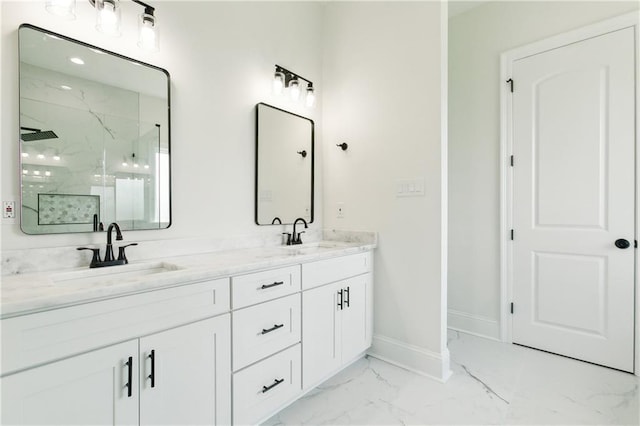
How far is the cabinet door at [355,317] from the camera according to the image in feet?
7.04

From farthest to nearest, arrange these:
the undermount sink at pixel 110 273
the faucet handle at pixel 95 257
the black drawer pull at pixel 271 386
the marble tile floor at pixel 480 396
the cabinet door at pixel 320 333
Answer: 1. the cabinet door at pixel 320 333
2. the marble tile floor at pixel 480 396
3. the black drawer pull at pixel 271 386
4. the faucet handle at pixel 95 257
5. the undermount sink at pixel 110 273

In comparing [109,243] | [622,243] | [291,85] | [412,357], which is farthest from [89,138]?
[622,243]

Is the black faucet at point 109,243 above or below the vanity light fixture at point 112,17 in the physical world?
below

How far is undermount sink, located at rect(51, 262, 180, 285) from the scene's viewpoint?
52.4 inches

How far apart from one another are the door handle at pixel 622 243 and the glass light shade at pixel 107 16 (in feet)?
11.5

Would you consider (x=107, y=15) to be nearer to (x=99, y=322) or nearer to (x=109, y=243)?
(x=109, y=243)

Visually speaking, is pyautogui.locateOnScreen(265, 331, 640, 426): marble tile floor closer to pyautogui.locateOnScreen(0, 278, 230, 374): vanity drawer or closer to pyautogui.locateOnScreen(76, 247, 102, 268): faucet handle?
pyautogui.locateOnScreen(0, 278, 230, 374): vanity drawer

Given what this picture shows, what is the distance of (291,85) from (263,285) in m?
1.66

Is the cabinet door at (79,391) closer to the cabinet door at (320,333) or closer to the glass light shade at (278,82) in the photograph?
the cabinet door at (320,333)

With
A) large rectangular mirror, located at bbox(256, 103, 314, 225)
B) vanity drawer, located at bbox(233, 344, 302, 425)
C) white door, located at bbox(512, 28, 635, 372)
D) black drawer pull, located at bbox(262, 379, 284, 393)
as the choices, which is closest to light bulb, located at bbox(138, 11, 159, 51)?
large rectangular mirror, located at bbox(256, 103, 314, 225)

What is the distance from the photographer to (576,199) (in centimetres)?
238

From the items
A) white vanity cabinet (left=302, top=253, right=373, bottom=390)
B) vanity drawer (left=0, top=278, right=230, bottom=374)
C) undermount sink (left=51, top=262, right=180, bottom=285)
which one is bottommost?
white vanity cabinet (left=302, top=253, right=373, bottom=390)

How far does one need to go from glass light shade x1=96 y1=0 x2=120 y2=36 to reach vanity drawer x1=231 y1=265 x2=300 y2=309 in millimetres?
1398

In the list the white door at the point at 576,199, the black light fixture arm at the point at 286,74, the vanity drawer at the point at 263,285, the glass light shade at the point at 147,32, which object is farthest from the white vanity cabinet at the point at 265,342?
the white door at the point at 576,199
